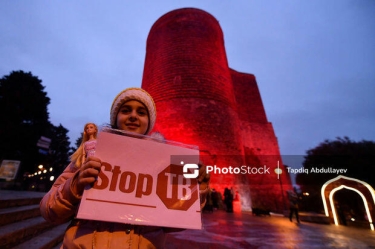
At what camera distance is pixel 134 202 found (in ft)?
3.40

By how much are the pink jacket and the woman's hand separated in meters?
0.04

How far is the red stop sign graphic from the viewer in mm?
1116

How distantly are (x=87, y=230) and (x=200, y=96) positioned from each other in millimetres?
12484

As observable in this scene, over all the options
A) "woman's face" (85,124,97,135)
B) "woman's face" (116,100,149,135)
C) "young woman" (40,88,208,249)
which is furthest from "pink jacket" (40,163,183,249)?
"woman's face" (85,124,97,135)

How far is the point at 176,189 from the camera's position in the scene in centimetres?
116

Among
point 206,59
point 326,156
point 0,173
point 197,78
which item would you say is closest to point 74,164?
point 0,173

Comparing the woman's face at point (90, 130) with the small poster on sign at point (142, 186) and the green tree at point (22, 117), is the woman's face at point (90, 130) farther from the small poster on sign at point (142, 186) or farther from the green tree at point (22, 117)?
the green tree at point (22, 117)

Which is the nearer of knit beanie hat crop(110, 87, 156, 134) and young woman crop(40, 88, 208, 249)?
young woman crop(40, 88, 208, 249)

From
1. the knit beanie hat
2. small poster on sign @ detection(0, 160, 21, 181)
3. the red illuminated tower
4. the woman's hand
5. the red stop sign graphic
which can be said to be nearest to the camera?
the woman's hand

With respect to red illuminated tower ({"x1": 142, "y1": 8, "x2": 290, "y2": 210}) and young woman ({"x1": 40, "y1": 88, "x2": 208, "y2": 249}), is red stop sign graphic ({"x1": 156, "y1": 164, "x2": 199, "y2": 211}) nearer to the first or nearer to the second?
young woman ({"x1": 40, "y1": 88, "x2": 208, "y2": 249})

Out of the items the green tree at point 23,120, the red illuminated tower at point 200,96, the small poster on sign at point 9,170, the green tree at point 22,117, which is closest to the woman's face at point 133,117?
the red illuminated tower at point 200,96

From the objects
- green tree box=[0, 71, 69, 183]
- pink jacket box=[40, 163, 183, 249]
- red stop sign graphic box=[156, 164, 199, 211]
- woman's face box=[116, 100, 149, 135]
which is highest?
green tree box=[0, 71, 69, 183]

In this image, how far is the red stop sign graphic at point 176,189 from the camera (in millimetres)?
1116

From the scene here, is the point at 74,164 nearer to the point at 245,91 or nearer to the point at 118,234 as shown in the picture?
the point at 118,234
